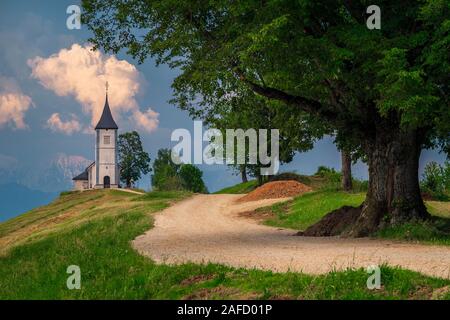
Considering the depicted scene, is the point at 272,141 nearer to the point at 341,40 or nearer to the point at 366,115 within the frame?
the point at 366,115

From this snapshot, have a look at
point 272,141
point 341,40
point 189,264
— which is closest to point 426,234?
point 341,40

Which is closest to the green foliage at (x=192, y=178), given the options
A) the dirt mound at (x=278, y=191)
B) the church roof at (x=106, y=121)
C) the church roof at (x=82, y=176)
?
the church roof at (x=106, y=121)

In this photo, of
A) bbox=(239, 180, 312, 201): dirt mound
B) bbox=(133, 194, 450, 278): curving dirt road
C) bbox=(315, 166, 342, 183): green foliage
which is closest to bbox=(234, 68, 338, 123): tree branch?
bbox=(133, 194, 450, 278): curving dirt road

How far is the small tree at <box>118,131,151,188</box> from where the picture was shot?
111m

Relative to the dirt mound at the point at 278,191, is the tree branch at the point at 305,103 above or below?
above

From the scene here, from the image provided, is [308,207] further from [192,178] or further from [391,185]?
[192,178]

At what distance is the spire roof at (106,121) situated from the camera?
347ft

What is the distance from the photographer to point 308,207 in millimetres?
35594

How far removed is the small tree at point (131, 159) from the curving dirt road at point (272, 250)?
3253 inches

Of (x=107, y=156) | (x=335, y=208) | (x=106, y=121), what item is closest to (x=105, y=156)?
(x=107, y=156)

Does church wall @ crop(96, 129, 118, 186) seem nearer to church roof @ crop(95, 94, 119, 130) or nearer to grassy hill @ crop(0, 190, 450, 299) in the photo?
church roof @ crop(95, 94, 119, 130)

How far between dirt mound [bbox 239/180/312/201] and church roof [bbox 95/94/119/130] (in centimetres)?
6036

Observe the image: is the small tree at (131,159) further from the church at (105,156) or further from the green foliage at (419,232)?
the green foliage at (419,232)

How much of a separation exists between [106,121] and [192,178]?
1986 centimetres
